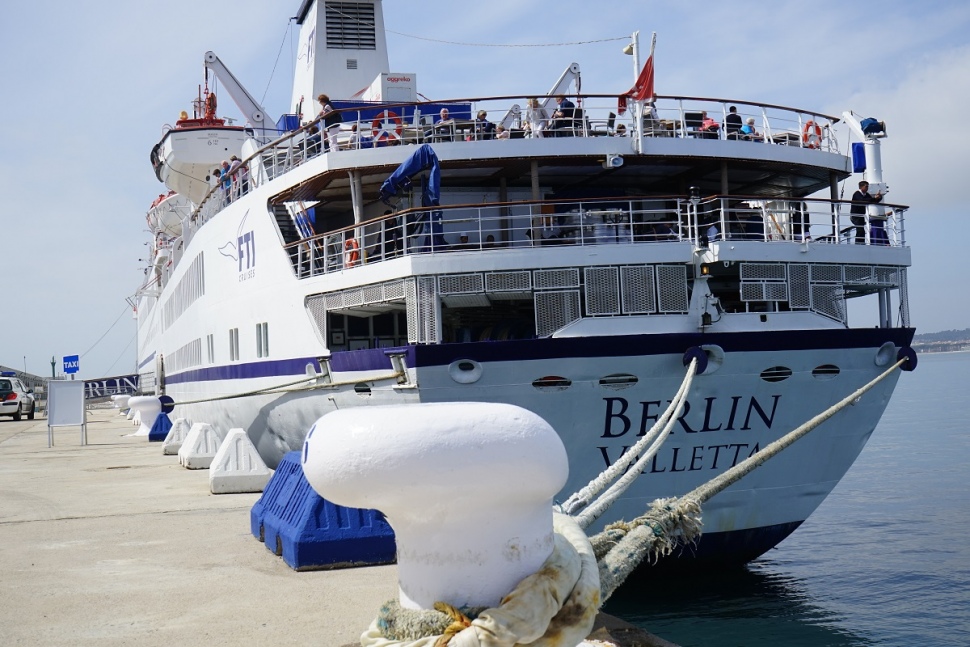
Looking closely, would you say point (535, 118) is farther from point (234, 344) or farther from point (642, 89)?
point (234, 344)

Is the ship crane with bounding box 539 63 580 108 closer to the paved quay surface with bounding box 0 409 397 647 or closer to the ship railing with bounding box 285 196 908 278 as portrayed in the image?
the ship railing with bounding box 285 196 908 278

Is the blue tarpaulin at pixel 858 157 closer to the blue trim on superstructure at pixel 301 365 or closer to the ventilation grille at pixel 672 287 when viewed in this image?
the ventilation grille at pixel 672 287

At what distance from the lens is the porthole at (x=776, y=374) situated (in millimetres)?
11391

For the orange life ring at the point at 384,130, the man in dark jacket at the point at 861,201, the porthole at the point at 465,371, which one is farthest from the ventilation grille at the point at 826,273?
the orange life ring at the point at 384,130

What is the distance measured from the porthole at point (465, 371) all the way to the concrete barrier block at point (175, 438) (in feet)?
38.0

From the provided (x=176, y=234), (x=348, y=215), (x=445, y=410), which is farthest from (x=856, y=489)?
(x=176, y=234)

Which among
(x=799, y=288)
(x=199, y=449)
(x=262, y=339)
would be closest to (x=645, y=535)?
(x=799, y=288)

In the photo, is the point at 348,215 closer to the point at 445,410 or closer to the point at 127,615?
the point at 127,615

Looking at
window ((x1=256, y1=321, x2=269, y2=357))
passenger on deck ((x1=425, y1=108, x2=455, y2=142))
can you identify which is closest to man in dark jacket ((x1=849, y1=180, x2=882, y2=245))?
passenger on deck ((x1=425, y1=108, x2=455, y2=142))

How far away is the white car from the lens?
43.5 metres

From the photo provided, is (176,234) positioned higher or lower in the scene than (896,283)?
higher

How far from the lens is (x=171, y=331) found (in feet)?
106

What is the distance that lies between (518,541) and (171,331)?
100ft

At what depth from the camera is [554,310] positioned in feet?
37.9
